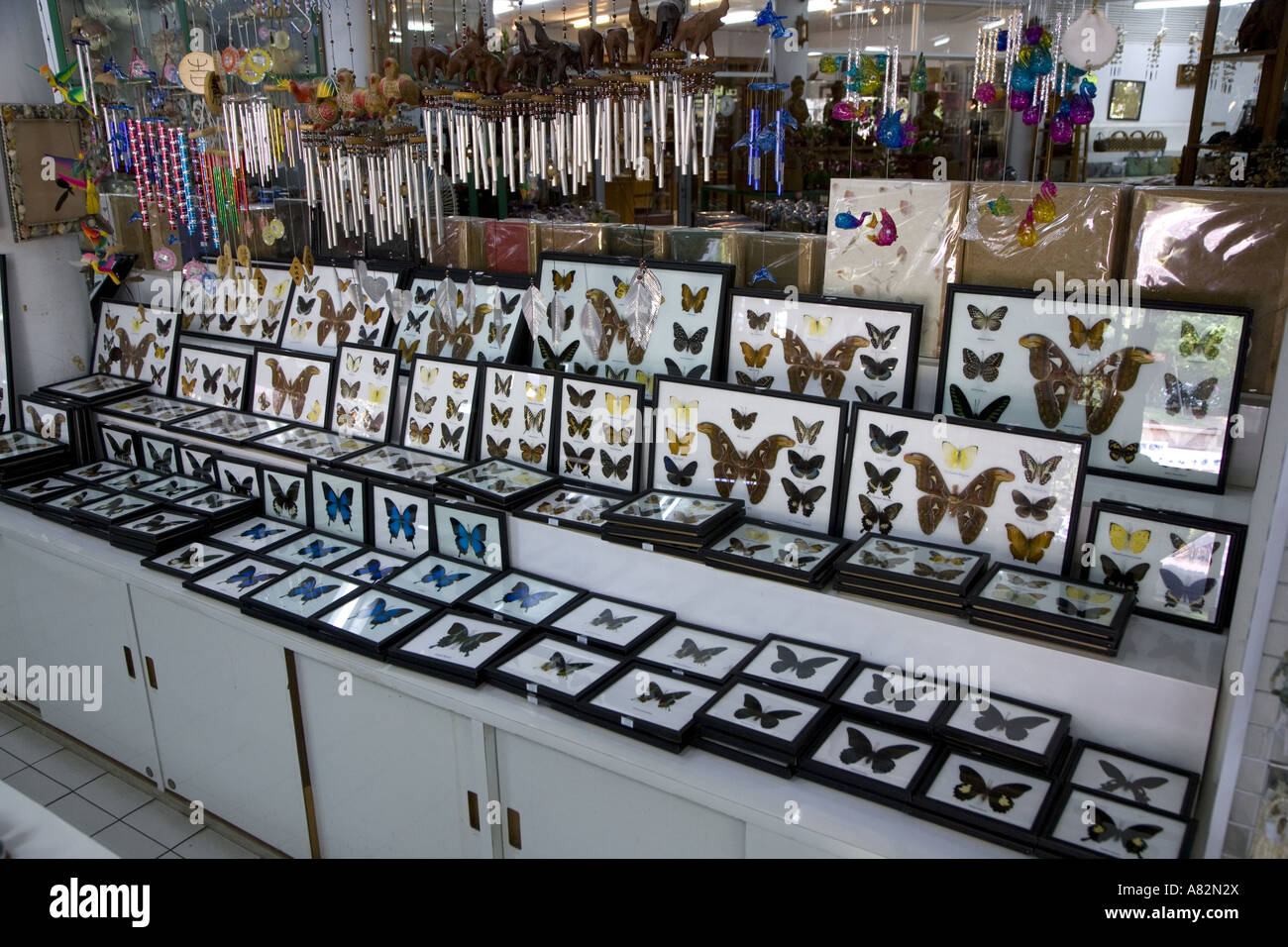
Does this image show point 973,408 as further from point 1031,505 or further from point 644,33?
point 644,33

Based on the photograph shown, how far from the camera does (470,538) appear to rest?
293 cm

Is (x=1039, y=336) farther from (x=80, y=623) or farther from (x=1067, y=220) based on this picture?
(x=80, y=623)

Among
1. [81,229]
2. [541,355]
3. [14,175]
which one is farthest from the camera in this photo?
[81,229]

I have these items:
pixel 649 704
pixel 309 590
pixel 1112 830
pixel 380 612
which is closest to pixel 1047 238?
pixel 1112 830

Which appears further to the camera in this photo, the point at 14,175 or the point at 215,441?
the point at 14,175

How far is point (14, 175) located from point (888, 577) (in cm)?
380

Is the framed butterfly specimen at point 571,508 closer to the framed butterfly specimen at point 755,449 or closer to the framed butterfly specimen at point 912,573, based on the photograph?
the framed butterfly specimen at point 755,449

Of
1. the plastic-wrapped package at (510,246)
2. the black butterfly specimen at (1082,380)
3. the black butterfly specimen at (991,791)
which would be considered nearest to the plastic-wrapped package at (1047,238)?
the black butterfly specimen at (1082,380)

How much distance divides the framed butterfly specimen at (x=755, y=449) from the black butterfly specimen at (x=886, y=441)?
0.08m

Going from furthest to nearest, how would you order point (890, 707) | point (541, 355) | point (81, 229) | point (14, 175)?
1. point (81, 229)
2. point (14, 175)
3. point (541, 355)
4. point (890, 707)

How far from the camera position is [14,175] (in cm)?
388

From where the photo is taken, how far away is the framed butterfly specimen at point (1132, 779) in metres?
1.84

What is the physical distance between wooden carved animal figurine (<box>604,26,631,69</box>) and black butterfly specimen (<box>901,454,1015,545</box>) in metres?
1.20

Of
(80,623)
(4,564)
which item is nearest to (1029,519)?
(80,623)
